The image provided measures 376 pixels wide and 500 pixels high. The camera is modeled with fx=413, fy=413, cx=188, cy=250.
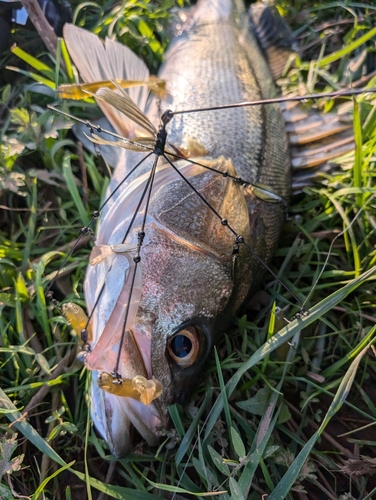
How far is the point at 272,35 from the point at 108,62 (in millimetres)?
1387

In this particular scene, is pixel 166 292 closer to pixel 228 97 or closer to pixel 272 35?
pixel 228 97

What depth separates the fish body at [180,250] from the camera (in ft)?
5.20

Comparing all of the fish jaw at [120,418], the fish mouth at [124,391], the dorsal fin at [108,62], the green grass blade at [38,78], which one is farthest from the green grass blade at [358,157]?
the green grass blade at [38,78]

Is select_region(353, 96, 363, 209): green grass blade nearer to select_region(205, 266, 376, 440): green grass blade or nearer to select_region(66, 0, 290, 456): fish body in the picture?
select_region(66, 0, 290, 456): fish body

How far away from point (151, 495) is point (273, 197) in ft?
4.99

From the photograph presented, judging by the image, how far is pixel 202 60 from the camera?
8.39 feet

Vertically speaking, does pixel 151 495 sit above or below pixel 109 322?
below

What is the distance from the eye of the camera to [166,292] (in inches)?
64.4

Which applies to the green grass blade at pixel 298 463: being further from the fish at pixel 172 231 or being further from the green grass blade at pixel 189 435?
the fish at pixel 172 231

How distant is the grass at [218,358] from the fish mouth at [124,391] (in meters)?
0.20

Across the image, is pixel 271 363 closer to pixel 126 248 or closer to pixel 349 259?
pixel 349 259

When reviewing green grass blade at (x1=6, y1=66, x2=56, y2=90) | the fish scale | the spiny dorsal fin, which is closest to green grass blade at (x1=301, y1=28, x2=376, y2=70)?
the spiny dorsal fin

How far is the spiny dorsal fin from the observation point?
10.0ft

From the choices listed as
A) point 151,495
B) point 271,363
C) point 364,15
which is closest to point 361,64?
point 364,15
